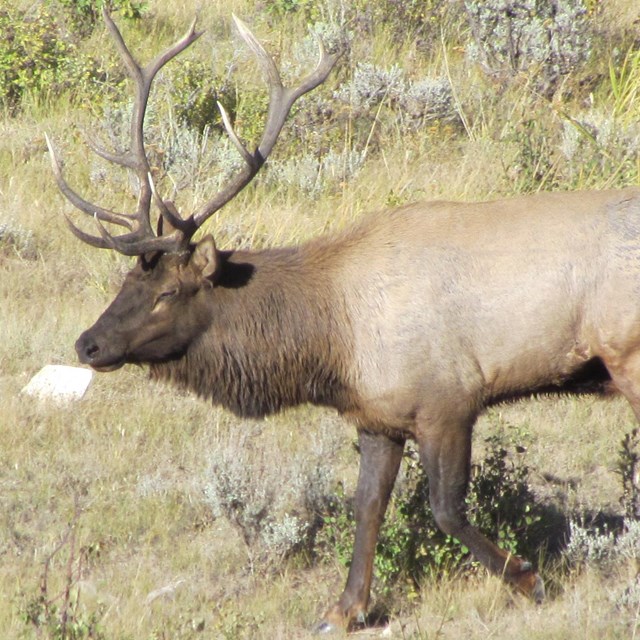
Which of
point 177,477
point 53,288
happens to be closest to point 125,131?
point 53,288

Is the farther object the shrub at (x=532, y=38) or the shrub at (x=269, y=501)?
the shrub at (x=532, y=38)

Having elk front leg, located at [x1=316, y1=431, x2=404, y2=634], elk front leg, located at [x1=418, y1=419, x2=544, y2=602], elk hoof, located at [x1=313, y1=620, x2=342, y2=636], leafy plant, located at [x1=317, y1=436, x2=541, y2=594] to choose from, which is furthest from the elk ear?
Answer: elk hoof, located at [x1=313, y1=620, x2=342, y2=636]

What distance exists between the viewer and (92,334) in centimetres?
507

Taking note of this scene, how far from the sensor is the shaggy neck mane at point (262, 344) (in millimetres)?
5219

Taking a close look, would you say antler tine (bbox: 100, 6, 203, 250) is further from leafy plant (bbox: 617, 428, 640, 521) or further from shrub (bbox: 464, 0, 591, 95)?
shrub (bbox: 464, 0, 591, 95)

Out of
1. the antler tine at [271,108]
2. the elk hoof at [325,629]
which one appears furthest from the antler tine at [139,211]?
the elk hoof at [325,629]

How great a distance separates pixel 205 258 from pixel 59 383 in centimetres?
237

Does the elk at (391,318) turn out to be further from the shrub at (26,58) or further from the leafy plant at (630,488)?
the shrub at (26,58)

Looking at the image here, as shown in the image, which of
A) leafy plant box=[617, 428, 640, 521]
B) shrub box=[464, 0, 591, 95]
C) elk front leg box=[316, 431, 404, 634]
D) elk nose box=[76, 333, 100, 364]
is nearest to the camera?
elk nose box=[76, 333, 100, 364]

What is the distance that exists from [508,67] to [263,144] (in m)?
5.70

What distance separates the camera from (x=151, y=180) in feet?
16.6

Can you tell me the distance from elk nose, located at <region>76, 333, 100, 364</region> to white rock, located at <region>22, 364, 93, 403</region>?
6.70 feet

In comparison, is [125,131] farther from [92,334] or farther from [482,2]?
[92,334]

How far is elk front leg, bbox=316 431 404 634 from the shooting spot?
5.31m
